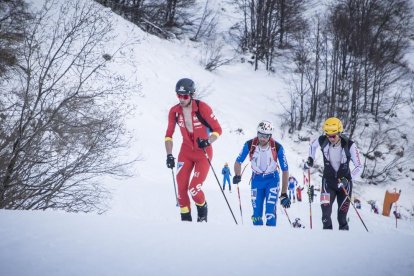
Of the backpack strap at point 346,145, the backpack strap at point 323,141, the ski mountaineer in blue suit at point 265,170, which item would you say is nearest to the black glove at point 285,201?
the ski mountaineer in blue suit at point 265,170

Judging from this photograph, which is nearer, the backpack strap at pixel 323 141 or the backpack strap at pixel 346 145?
the backpack strap at pixel 346 145

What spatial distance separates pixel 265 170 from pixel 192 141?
4.61 ft

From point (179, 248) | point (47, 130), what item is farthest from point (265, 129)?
point (47, 130)

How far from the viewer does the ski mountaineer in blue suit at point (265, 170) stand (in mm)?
4879

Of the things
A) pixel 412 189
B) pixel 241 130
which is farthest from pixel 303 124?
pixel 412 189

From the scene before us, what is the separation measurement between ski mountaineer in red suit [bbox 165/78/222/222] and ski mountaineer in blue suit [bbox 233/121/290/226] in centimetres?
77

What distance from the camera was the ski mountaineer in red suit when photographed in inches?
175

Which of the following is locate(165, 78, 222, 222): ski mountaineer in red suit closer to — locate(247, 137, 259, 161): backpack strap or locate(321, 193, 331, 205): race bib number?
locate(247, 137, 259, 161): backpack strap

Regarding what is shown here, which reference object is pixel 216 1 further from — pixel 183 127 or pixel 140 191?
pixel 183 127

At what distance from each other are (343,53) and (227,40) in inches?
519

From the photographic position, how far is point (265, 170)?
5070 millimetres

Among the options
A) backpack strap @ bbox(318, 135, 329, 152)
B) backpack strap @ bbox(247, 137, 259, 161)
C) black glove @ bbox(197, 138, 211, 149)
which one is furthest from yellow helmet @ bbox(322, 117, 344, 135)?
black glove @ bbox(197, 138, 211, 149)

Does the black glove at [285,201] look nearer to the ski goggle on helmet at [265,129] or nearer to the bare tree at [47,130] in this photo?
the ski goggle on helmet at [265,129]

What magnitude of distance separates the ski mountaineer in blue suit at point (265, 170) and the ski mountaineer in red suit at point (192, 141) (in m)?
0.77
